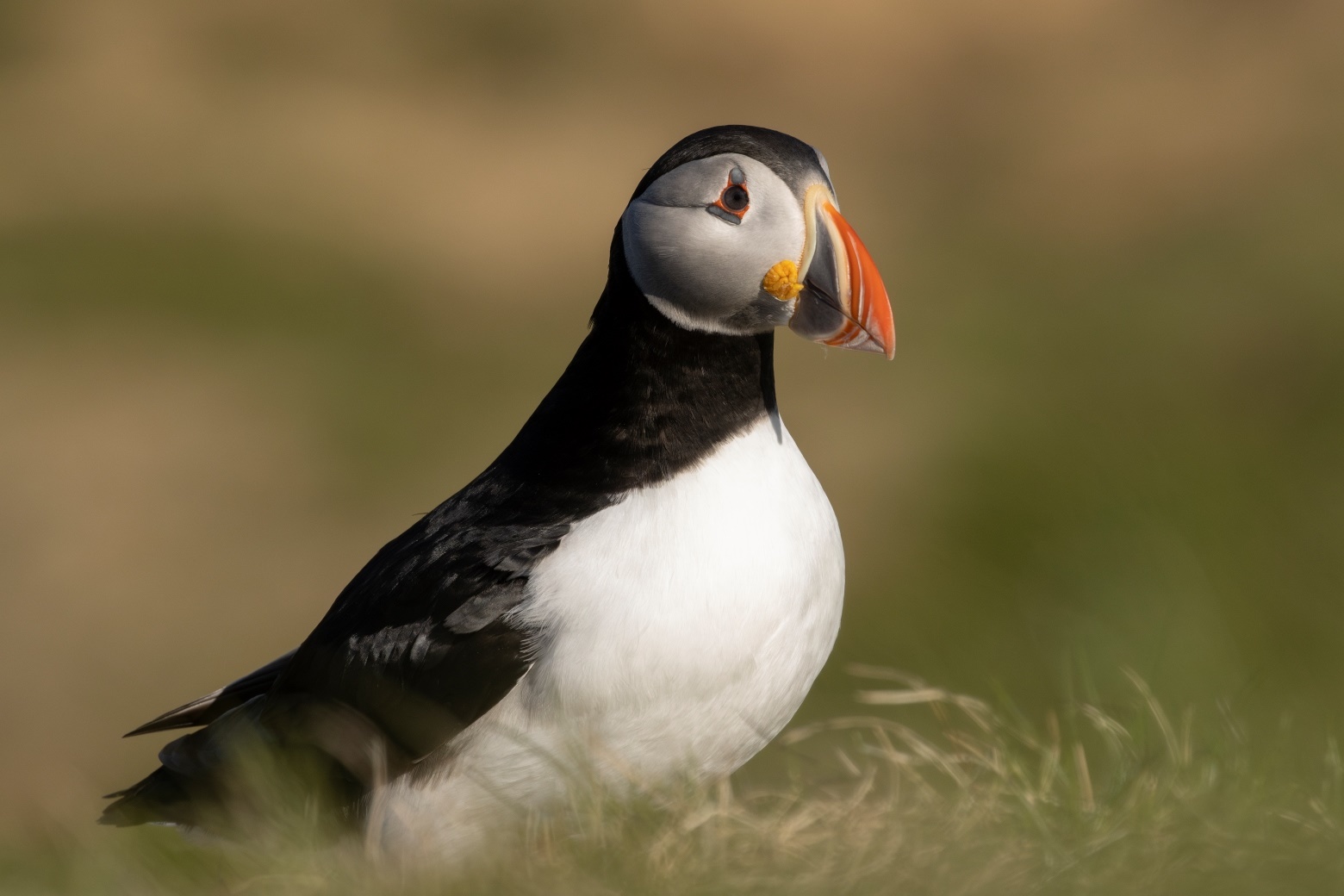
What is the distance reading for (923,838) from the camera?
2973mm

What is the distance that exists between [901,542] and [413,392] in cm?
592

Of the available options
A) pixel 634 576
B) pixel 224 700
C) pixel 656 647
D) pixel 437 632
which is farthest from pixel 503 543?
pixel 224 700

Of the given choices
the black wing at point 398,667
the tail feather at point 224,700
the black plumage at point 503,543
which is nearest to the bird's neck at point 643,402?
the black plumage at point 503,543

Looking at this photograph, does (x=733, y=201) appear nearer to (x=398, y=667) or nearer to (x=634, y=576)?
(x=634, y=576)

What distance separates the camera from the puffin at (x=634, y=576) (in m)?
3.43

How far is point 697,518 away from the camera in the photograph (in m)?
3.52

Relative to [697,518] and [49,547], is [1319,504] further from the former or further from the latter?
[49,547]

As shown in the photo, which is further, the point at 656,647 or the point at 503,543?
the point at 503,543

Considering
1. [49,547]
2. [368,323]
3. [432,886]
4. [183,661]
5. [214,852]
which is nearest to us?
[432,886]

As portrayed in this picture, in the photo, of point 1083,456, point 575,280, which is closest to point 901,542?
point 1083,456

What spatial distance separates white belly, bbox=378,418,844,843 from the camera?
134 inches

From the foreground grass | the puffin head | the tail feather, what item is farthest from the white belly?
the tail feather

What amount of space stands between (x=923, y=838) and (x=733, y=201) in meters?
1.55

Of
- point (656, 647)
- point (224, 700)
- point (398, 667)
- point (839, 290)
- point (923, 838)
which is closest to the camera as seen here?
point (923, 838)
